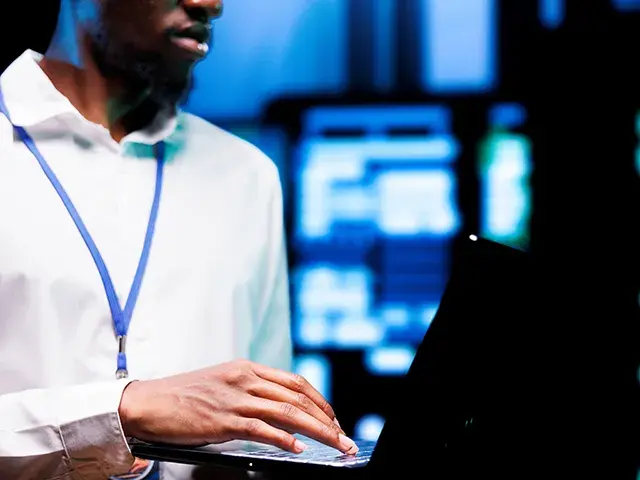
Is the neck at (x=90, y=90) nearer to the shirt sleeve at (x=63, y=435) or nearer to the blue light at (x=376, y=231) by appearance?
the shirt sleeve at (x=63, y=435)

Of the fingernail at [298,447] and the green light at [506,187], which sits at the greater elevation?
the green light at [506,187]

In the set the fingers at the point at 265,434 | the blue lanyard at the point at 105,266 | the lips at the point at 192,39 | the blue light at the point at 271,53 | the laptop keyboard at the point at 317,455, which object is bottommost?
the laptop keyboard at the point at 317,455

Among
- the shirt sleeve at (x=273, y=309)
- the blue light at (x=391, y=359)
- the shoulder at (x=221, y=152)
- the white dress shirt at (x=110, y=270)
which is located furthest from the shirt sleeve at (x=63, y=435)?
the blue light at (x=391, y=359)

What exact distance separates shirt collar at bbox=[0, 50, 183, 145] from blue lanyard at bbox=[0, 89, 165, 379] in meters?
0.01

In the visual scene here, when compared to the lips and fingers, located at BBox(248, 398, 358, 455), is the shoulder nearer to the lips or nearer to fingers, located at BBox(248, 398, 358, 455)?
the lips

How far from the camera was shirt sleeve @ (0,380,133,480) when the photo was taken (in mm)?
1164

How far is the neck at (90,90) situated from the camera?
1489mm

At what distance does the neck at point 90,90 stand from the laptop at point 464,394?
533mm

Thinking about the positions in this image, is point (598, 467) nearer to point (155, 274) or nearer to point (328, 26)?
point (328, 26)

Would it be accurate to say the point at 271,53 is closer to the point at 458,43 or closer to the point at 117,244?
the point at 458,43

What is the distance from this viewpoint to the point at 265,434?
3.56 feet

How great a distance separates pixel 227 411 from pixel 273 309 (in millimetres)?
474

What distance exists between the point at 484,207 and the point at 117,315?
215 centimetres

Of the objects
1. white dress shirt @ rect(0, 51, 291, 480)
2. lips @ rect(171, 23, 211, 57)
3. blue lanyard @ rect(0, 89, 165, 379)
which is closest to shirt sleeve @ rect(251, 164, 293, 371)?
white dress shirt @ rect(0, 51, 291, 480)
